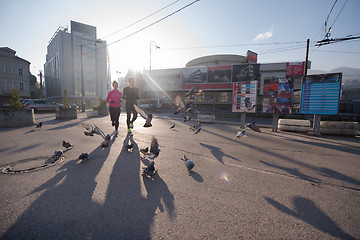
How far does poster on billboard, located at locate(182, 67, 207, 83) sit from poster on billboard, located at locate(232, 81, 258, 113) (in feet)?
82.3

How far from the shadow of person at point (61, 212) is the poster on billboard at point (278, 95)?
7862 mm

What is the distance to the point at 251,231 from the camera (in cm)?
141

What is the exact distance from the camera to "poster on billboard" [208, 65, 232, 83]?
30808mm

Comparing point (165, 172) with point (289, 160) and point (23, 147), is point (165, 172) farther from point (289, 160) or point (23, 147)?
point (23, 147)

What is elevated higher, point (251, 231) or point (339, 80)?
point (339, 80)

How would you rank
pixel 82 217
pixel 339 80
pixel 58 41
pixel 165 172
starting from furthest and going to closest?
pixel 58 41, pixel 339 80, pixel 165 172, pixel 82 217

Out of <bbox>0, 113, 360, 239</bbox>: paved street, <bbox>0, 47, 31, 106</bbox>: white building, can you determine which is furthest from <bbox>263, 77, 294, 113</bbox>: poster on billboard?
<bbox>0, 47, 31, 106</bbox>: white building

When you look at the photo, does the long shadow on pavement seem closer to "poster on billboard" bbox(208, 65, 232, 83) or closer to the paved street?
the paved street

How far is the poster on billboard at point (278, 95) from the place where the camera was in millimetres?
7148

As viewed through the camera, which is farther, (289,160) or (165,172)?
(289,160)

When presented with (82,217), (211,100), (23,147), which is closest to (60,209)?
(82,217)

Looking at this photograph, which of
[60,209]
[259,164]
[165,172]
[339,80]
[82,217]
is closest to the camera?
[82,217]

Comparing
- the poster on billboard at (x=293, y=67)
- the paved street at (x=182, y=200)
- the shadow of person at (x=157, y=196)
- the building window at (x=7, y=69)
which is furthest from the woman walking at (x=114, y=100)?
the building window at (x=7, y=69)

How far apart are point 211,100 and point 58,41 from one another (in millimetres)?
43716
